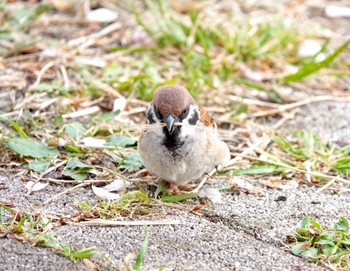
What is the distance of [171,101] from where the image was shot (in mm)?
3443

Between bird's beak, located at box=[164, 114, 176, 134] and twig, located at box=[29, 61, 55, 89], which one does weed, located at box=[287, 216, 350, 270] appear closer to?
bird's beak, located at box=[164, 114, 176, 134]

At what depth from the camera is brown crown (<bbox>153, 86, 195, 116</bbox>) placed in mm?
3416

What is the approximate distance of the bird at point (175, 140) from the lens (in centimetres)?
344

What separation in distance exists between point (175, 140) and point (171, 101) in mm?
188

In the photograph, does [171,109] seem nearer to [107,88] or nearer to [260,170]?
[260,170]

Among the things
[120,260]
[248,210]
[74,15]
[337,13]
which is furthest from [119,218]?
[337,13]

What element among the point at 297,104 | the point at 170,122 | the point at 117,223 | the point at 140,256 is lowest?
the point at 297,104

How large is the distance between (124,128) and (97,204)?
94 cm

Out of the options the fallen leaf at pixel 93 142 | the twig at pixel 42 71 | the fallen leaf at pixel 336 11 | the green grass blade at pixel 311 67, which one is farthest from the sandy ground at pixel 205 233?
the fallen leaf at pixel 336 11

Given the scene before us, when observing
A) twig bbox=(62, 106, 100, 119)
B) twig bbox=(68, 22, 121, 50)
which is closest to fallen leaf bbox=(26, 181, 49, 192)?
twig bbox=(62, 106, 100, 119)

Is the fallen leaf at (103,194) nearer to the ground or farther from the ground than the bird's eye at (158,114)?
nearer to the ground

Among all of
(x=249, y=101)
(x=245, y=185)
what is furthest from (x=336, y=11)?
(x=245, y=185)

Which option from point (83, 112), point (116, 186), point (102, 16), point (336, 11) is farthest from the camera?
point (336, 11)

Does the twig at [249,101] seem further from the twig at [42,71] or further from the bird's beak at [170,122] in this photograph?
the bird's beak at [170,122]
